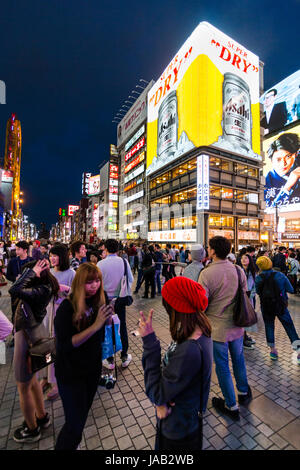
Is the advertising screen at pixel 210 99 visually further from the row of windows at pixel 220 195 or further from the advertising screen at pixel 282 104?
the advertising screen at pixel 282 104

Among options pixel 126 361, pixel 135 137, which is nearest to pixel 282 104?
pixel 135 137

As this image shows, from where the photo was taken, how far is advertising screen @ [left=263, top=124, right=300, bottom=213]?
191 feet

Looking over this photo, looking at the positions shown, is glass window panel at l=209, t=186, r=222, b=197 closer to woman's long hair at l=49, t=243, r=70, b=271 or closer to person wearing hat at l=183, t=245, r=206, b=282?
person wearing hat at l=183, t=245, r=206, b=282

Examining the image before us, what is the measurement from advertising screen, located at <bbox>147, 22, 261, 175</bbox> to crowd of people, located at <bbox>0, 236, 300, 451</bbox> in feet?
105

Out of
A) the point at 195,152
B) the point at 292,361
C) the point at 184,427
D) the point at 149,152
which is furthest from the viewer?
the point at 149,152

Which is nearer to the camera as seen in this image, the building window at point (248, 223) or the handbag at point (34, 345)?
the handbag at point (34, 345)

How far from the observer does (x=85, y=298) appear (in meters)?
2.05

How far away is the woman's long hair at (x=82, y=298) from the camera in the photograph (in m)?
1.93

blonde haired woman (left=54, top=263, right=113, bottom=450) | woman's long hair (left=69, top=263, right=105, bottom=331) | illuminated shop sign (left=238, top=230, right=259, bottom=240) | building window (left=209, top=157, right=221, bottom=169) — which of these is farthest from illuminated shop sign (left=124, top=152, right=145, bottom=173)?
blonde haired woman (left=54, top=263, right=113, bottom=450)

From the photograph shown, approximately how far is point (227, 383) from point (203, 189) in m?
29.6

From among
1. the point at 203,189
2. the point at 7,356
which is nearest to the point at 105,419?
the point at 7,356

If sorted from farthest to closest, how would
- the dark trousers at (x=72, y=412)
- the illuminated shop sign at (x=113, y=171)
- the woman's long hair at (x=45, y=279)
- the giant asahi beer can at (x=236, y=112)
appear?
the illuminated shop sign at (x=113, y=171), the giant asahi beer can at (x=236, y=112), the woman's long hair at (x=45, y=279), the dark trousers at (x=72, y=412)

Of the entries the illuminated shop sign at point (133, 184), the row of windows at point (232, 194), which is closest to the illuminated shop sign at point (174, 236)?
the row of windows at point (232, 194)
